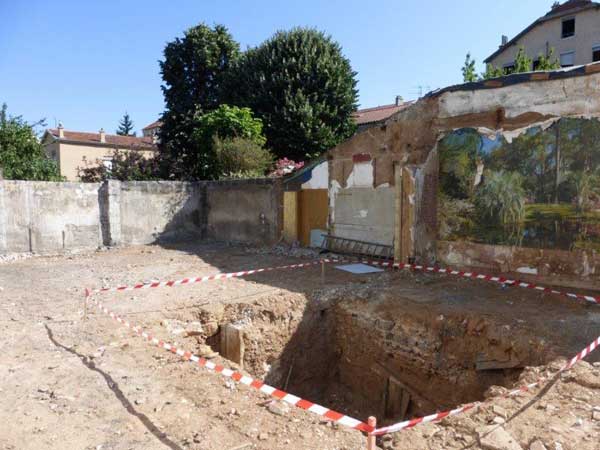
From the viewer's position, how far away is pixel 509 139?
8438mm

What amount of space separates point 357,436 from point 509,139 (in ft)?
22.4

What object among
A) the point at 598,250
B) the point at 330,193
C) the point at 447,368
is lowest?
the point at 447,368

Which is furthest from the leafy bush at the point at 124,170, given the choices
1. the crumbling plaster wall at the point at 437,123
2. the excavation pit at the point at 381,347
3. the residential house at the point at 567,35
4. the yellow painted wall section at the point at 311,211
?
the residential house at the point at 567,35

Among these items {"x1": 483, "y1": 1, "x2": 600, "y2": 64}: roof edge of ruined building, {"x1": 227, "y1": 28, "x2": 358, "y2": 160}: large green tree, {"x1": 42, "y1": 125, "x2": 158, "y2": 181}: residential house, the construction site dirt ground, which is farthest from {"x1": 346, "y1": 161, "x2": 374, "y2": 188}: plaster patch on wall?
{"x1": 42, "y1": 125, "x2": 158, "y2": 181}: residential house

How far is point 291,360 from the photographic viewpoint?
7.79 m

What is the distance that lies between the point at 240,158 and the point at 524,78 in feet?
36.2

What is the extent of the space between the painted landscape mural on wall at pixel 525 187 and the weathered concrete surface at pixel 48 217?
435 inches

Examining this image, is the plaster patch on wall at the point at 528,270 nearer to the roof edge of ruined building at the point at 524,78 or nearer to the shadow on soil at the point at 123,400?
the roof edge of ruined building at the point at 524,78

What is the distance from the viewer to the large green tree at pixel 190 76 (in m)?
23.1

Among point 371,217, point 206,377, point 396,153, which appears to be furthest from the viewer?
point 371,217

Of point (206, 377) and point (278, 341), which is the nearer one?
point (206, 377)

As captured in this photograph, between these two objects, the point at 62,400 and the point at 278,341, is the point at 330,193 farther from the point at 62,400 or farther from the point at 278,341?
the point at 62,400

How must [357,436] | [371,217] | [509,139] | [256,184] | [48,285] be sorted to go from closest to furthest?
1. [357,436]
2. [509,139]
3. [48,285]
4. [371,217]
5. [256,184]

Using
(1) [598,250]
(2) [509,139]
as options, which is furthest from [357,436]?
(2) [509,139]
